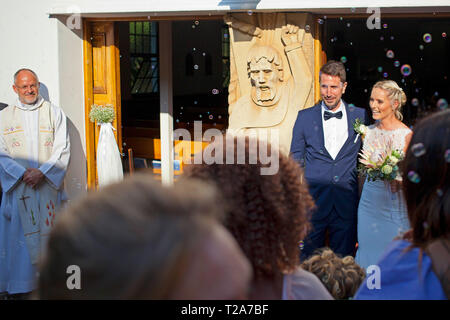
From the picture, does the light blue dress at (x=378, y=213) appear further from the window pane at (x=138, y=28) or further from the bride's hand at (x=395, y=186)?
the window pane at (x=138, y=28)

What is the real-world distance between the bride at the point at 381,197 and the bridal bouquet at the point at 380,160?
8cm

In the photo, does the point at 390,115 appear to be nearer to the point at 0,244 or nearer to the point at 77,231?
the point at 0,244

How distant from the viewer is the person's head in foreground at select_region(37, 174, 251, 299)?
996 millimetres

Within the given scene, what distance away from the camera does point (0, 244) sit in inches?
226

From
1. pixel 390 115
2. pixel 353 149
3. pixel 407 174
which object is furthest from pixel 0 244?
pixel 407 174

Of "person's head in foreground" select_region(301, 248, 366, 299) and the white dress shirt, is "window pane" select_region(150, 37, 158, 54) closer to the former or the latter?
the white dress shirt

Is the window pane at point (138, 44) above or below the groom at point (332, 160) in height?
above

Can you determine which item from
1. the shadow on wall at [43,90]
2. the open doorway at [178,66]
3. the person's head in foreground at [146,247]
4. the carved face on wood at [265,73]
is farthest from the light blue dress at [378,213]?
the open doorway at [178,66]

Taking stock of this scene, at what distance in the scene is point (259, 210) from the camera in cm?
177

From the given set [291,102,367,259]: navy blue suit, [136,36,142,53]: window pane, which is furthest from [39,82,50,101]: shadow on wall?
[136,36,142,53]: window pane

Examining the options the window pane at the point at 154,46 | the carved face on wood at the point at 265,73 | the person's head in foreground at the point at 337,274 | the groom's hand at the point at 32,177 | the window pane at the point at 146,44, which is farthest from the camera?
the window pane at the point at 154,46

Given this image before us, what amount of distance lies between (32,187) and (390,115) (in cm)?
322

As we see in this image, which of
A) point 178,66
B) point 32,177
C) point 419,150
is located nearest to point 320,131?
point 32,177

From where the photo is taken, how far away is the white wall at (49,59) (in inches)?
259
